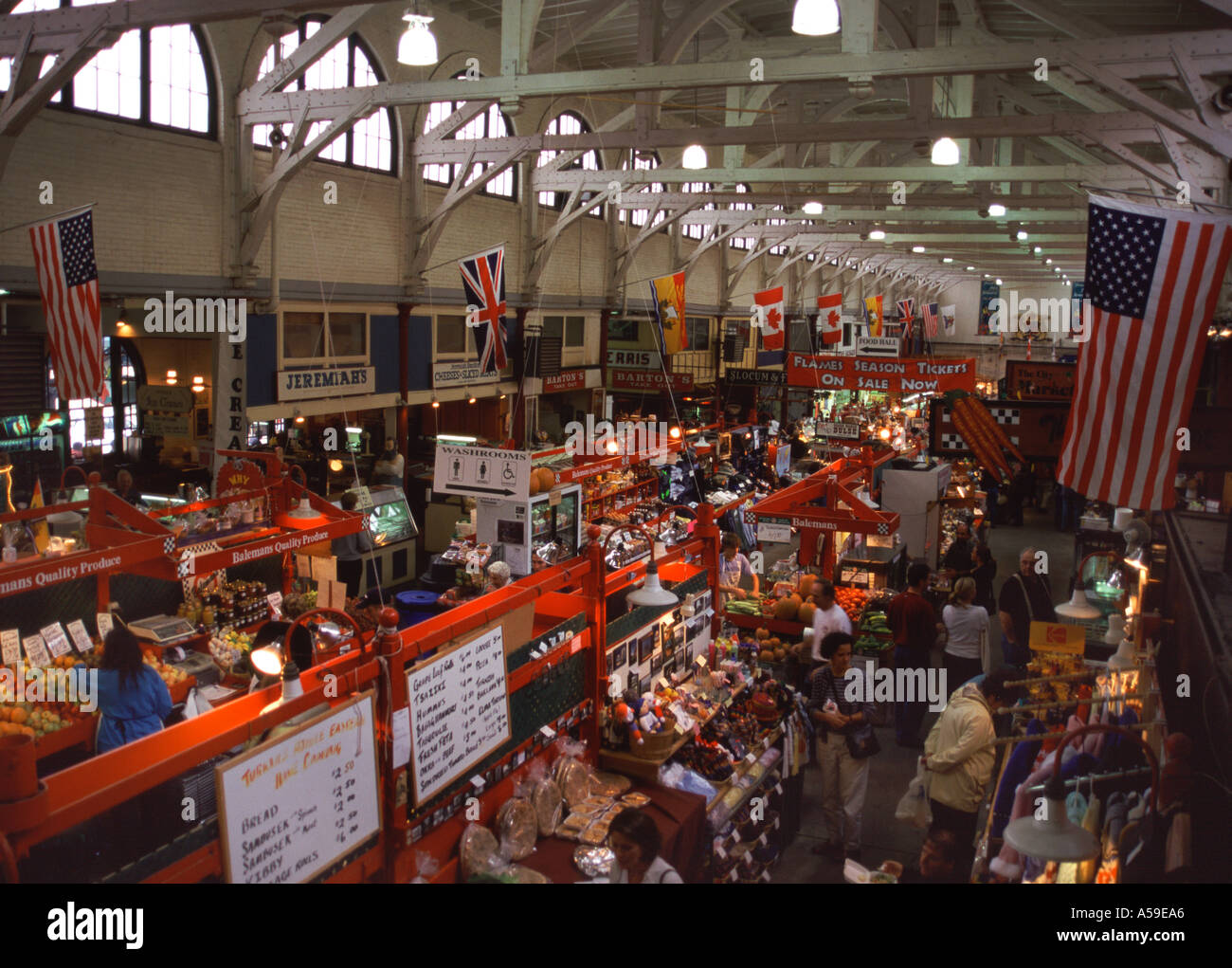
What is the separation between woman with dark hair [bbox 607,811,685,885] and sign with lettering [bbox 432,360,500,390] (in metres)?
12.3

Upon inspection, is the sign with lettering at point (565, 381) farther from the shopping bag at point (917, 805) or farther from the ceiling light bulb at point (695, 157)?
the shopping bag at point (917, 805)

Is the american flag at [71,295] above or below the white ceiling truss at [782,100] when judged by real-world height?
below

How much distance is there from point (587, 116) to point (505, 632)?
53.4 ft

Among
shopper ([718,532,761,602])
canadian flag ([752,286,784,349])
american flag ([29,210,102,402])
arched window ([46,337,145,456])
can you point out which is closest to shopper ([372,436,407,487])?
arched window ([46,337,145,456])

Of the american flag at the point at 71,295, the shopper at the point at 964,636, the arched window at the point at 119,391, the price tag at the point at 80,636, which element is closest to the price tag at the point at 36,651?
the price tag at the point at 80,636

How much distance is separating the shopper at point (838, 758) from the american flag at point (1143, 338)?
249 cm

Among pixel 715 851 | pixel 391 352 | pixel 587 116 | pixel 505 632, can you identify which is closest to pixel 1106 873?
pixel 715 851

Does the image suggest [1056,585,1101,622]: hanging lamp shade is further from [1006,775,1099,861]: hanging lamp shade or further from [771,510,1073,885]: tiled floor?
[1006,775,1099,861]: hanging lamp shade

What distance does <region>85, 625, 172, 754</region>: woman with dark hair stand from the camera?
5.63 metres

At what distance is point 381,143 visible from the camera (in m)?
14.8

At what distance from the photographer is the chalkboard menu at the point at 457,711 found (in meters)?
4.41

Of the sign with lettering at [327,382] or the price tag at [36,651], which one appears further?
the sign with lettering at [327,382]

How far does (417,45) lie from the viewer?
7.68 metres

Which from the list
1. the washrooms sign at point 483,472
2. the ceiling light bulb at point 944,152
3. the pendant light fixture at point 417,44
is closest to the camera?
the pendant light fixture at point 417,44
